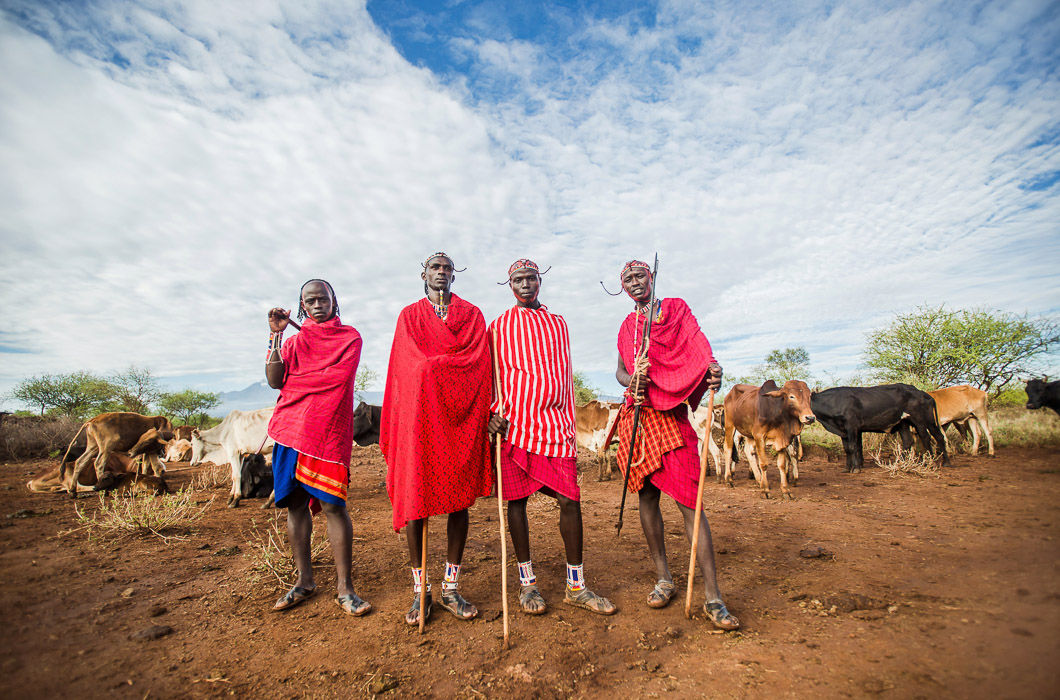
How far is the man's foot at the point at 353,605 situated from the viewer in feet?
11.1

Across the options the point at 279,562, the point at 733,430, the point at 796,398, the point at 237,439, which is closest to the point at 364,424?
the point at 237,439

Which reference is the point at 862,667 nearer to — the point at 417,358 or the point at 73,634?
the point at 417,358

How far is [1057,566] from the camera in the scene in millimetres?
2242

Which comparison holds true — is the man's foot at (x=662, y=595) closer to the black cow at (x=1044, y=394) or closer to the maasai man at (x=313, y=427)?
the maasai man at (x=313, y=427)

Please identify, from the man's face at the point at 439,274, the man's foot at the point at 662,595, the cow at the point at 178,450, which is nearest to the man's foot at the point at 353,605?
the man's foot at the point at 662,595

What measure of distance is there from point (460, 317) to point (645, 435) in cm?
168

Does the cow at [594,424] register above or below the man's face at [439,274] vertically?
below

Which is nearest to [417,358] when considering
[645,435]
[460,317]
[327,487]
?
[460,317]

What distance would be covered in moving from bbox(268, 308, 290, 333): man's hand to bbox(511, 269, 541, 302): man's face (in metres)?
1.85

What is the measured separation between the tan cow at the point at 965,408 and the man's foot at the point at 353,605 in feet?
37.9

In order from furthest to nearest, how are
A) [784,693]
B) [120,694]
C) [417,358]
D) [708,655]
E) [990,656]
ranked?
[417,358] → [708,655] → [120,694] → [784,693] → [990,656]

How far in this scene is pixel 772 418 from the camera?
791 cm

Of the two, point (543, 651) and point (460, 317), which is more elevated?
point (460, 317)

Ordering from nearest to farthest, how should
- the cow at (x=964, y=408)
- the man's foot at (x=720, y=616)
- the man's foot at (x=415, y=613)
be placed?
1. the man's foot at (x=720, y=616)
2. the man's foot at (x=415, y=613)
3. the cow at (x=964, y=408)
